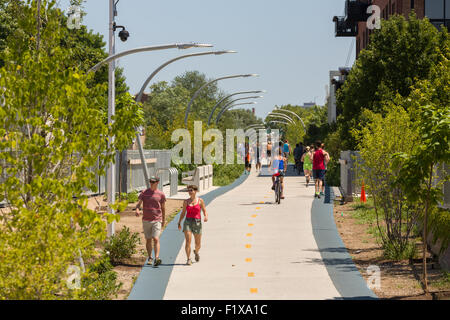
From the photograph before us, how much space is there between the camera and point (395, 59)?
35.2 meters

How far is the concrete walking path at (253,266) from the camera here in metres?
11.5

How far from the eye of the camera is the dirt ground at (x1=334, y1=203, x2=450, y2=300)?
11570 mm

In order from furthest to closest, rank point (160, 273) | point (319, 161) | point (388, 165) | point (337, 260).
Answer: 1. point (319, 161)
2. point (388, 165)
3. point (337, 260)
4. point (160, 273)

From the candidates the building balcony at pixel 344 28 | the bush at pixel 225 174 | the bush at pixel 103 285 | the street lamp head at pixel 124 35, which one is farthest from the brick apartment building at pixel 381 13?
the bush at pixel 103 285

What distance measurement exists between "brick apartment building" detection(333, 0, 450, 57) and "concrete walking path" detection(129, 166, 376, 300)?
19.8 m

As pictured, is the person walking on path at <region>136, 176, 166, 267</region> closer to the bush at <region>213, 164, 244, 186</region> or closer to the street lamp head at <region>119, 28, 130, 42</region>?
the street lamp head at <region>119, 28, 130, 42</region>

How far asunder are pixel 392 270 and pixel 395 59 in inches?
895

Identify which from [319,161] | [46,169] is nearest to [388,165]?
[46,169]

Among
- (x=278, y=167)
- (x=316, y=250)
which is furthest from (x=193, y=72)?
(x=316, y=250)

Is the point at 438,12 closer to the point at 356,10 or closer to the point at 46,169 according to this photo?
the point at 356,10

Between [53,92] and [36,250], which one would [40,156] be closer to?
[53,92]

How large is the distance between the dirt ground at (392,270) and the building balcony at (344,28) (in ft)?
139

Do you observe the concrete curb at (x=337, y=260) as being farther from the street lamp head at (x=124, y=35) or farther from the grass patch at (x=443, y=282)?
the street lamp head at (x=124, y=35)

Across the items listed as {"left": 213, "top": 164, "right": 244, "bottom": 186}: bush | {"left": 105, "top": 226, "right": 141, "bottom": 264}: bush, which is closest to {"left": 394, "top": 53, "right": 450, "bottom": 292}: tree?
{"left": 105, "top": 226, "right": 141, "bottom": 264}: bush
